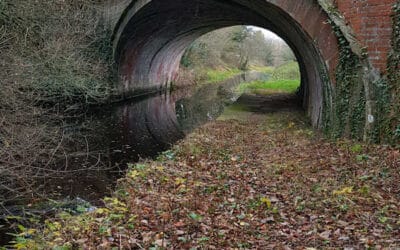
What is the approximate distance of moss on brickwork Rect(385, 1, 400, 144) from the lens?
281 inches

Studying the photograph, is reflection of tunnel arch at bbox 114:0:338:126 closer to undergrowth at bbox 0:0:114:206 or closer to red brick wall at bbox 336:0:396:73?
red brick wall at bbox 336:0:396:73

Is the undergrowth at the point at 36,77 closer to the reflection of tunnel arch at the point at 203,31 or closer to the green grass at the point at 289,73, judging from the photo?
the reflection of tunnel arch at the point at 203,31

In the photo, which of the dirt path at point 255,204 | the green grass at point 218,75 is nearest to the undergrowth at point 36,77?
the dirt path at point 255,204

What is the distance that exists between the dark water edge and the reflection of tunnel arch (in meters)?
2.17

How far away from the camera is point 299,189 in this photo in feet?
19.5

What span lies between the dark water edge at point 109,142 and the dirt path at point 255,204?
98cm

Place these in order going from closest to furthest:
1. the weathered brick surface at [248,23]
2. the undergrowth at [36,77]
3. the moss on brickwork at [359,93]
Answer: the moss on brickwork at [359,93]
the weathered brick surface at [248,23]
the undergrowth at [36,77]

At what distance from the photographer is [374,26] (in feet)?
25.2

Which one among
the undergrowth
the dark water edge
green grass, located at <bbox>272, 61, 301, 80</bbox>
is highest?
green grass, located at <bbox>272, 61, 301, 80</bbox>

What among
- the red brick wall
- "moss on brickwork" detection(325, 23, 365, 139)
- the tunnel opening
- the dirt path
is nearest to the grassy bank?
the tunnel opening

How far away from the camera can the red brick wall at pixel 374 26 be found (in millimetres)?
7461

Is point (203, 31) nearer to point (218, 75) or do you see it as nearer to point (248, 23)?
point (248, 23)

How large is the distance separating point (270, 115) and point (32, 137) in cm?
912

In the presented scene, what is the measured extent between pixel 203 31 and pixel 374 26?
657 inches
